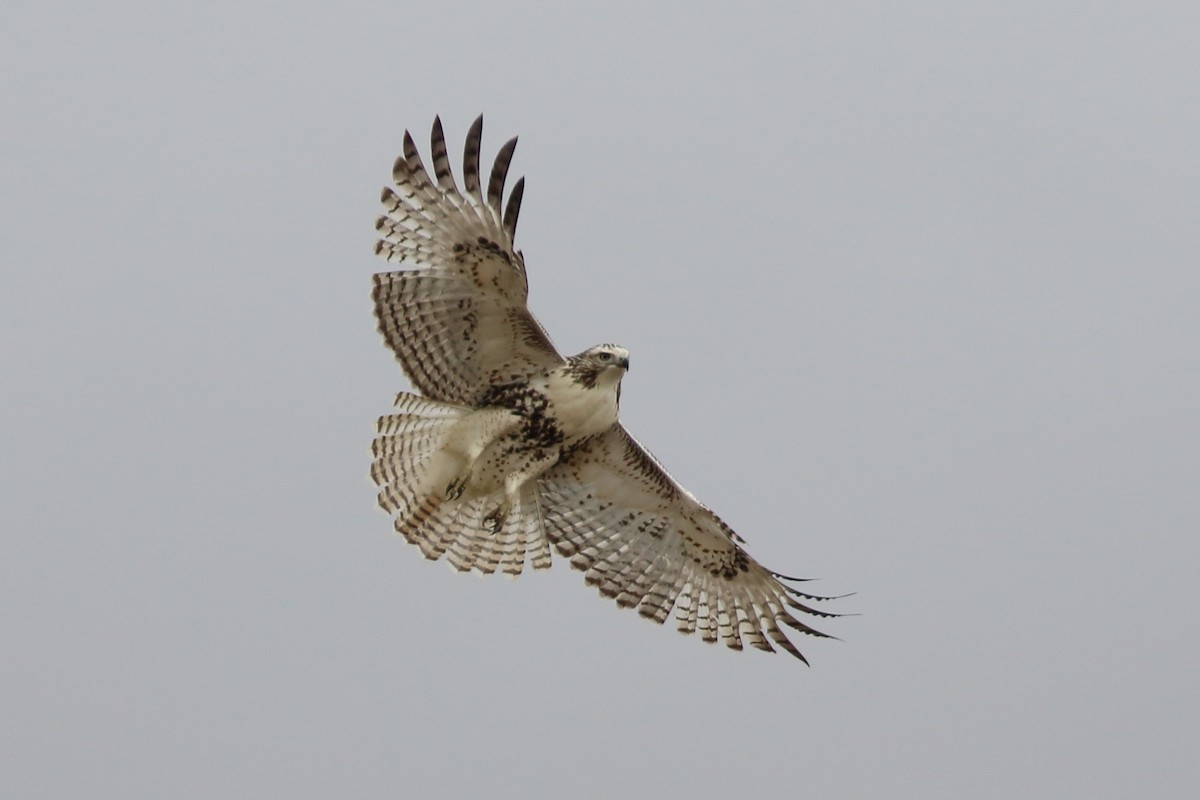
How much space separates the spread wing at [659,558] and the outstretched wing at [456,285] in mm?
1229

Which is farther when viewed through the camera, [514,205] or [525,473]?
[525,473]

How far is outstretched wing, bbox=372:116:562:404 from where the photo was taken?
13.7 metres

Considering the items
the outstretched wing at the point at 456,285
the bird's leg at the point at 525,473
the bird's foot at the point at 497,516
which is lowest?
the bird's foot at the point at 497,516

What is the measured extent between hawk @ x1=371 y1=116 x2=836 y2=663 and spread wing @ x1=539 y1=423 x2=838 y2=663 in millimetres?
10

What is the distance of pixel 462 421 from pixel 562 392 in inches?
29.3

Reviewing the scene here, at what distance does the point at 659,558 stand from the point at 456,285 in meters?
2.75

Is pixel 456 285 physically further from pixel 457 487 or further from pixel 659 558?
pixel 659 558

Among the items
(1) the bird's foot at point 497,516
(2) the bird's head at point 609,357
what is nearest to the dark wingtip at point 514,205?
(2) the bird's head at point 609,357

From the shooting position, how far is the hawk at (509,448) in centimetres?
1383

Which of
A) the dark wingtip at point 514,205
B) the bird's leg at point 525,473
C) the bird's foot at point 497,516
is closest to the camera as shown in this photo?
the dark wingtip at point 514,205

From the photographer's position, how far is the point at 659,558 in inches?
608

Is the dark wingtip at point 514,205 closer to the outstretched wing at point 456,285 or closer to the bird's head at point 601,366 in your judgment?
the outstretched wing at point 456,285

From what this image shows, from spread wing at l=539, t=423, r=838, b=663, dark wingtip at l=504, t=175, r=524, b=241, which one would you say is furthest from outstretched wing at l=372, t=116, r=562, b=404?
spread wing at l=539, t=423, r=838, b=663

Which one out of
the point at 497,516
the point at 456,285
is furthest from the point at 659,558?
the point at 456,285
